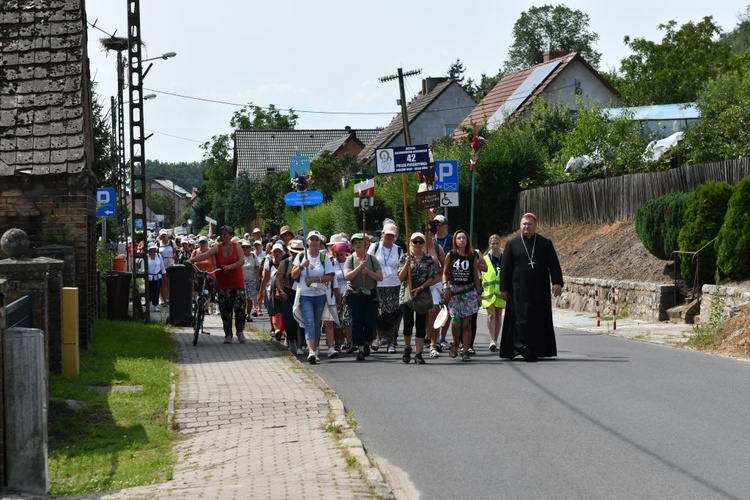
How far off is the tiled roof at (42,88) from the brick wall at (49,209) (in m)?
0.26

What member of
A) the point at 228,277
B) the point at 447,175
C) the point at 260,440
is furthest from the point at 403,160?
the point at 260,440

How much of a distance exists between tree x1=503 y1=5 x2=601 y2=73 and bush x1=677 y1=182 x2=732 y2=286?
83795mm

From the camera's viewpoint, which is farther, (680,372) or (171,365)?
(171,365)

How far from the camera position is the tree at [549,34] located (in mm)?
105750

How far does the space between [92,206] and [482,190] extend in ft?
76.6

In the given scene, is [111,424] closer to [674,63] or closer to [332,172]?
[332,172]

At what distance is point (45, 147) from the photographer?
1738 centimetres

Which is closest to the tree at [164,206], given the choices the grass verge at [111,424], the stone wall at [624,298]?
the stone wall at [624,298]

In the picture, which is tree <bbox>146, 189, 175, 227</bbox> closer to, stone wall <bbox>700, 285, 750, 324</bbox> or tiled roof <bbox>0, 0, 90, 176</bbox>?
stone wall <bbox>700, 285, 750, 324</bbox>

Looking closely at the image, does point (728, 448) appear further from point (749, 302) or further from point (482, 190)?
point (482, 190)

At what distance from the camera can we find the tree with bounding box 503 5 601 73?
106 m

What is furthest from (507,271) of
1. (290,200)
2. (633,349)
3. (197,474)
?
(290,200)

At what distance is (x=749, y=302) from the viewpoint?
62.5 ft

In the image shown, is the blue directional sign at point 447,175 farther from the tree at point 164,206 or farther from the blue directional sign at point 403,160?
→ the tree at point 164,206
